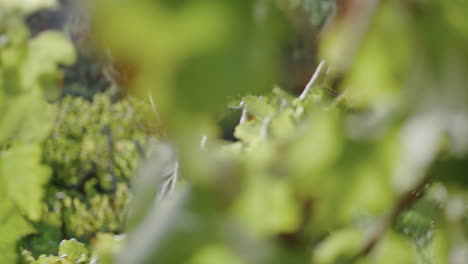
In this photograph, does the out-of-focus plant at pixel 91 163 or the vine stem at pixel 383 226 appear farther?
the out-of-focus plant at pixel 91 163

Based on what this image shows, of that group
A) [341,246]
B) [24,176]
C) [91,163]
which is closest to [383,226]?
[341,246]

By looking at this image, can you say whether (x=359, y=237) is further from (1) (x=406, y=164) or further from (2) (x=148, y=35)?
(2) (x=148, y=35)

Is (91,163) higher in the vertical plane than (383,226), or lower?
higher

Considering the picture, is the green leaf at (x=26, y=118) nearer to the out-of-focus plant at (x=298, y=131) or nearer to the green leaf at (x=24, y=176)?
the green leaf at (x=24, y=176)

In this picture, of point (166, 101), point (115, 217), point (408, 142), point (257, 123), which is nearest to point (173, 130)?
point (166, 101)

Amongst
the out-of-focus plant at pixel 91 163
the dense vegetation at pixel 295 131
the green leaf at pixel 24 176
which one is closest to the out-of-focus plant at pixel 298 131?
the dense vegetation at pixel 295 131

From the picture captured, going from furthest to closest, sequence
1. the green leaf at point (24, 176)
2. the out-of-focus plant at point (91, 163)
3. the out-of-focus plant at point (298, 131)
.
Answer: the out-of-focus plant at point (91, 163), the green leaf at point (24, 176), the out-of-focus plant at point (298, 131)

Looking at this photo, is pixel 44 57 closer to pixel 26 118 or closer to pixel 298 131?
pixel 26 118

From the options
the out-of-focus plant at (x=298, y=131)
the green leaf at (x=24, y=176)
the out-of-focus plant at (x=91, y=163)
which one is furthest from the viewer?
the out-of-focus plant at (x=91, y=163)

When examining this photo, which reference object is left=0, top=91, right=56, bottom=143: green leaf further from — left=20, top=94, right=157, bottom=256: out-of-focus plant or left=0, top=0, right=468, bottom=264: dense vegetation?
left=20, top=94, right=157, bottom=256: out-of-focus plant
